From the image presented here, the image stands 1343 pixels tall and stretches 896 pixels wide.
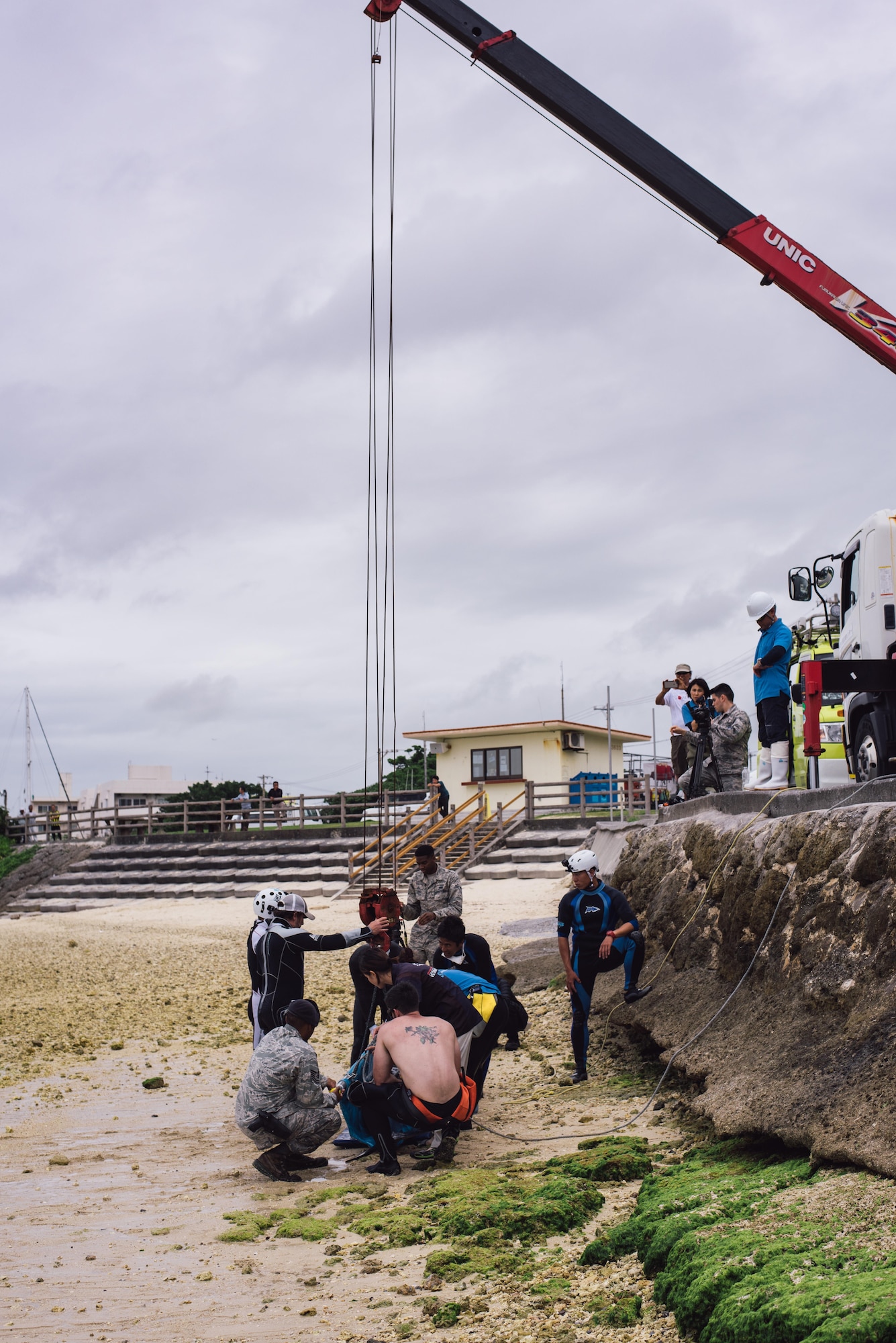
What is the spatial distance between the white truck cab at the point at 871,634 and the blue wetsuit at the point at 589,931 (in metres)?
2.18

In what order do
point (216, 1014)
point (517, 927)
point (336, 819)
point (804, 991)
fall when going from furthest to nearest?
point (336, 819) < point (517, 927) < point (216, 1014) < point (804, 991)

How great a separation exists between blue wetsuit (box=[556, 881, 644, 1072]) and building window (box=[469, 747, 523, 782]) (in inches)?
985

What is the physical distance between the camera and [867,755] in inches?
358

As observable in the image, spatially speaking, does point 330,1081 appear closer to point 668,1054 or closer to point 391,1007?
point 391,1007

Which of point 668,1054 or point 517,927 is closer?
point 668,1054

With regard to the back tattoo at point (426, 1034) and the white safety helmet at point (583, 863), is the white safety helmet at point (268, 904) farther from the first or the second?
the white safety helmet at point (583, 863)

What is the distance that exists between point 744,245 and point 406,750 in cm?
3677

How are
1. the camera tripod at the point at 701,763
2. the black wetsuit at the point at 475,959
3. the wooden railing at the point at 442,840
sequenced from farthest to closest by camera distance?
the wooden railing at the point at 442,840 → the camera tripod at the point at 701,763 → the black wetsuit at the point at 475,959

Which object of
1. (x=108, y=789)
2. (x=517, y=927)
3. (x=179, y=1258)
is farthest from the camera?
(x=108, y=789)

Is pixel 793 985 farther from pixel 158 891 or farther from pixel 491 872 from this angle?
pixel 158 891

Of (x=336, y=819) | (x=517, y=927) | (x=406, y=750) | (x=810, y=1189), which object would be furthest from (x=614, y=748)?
(x=810, y=1189)

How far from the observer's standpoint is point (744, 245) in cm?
1125

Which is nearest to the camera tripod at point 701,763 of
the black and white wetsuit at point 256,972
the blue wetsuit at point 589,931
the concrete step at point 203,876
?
the blue wetsuit at point 589,931

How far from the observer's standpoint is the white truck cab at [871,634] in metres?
8.64
